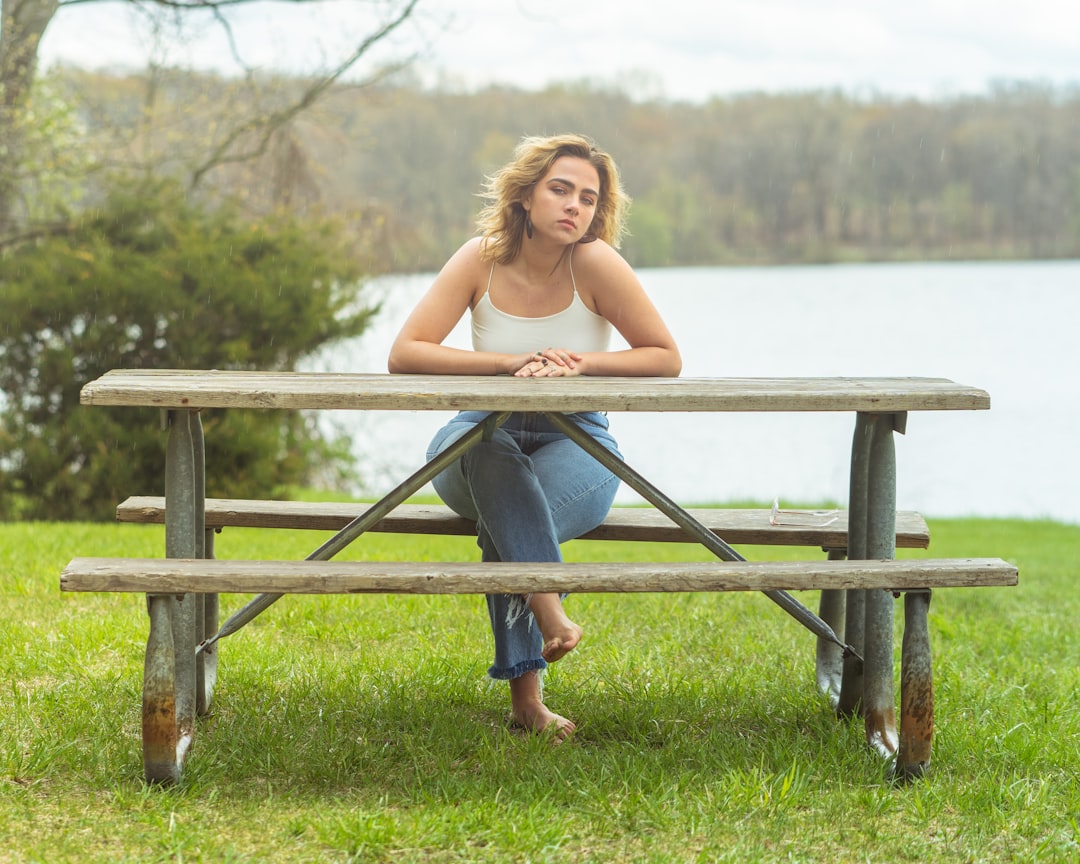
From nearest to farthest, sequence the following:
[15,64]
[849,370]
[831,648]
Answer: [831,648]
[15,64]
[849,370]

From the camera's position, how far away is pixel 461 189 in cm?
1809

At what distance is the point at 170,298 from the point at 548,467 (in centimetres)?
602

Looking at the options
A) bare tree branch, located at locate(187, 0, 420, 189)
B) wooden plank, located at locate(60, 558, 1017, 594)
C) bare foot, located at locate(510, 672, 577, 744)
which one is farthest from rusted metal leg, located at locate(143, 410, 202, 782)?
bare tree branch, located at locate(187, 0, 420, 189)

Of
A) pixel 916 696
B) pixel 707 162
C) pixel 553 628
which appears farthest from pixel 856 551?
pixel 707 162

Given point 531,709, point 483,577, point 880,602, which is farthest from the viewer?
point 531,709

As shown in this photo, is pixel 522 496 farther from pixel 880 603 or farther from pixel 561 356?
pixel 880 603

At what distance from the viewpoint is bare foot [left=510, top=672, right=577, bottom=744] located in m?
3.06

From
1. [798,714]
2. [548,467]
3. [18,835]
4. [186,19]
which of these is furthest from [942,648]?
[186,19]

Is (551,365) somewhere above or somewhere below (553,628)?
above

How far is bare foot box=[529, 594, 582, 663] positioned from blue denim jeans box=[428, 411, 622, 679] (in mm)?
84

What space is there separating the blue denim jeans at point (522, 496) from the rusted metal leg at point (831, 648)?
784 mm

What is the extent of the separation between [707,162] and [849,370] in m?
8.23

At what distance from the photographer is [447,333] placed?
3352mm

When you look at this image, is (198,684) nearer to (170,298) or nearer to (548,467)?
(548,467)
